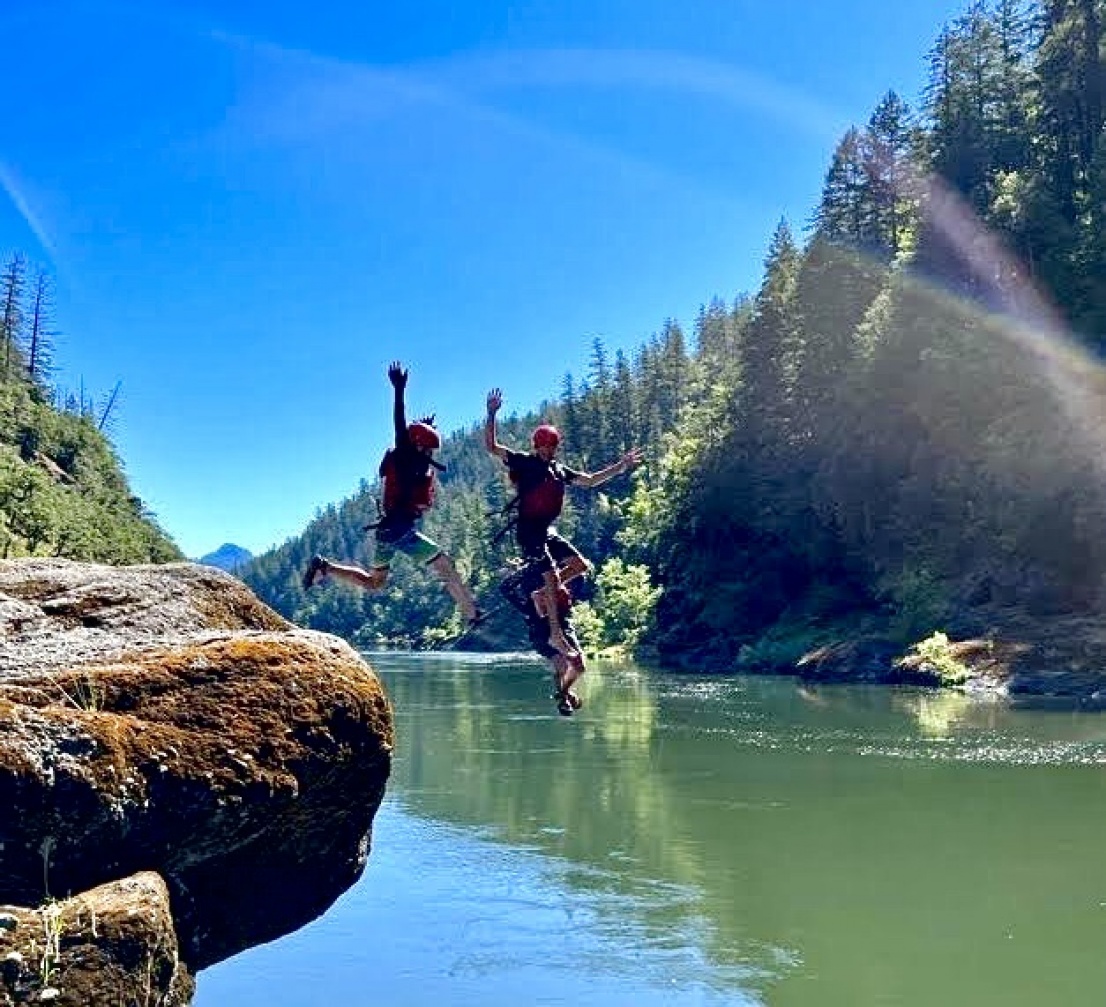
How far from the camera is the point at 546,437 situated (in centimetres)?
862

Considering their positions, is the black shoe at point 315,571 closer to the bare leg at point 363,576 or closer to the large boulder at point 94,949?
the bare leg at point 363,576

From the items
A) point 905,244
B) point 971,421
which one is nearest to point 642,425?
point 905,244

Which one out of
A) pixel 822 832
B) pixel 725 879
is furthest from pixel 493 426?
pixel 822 832

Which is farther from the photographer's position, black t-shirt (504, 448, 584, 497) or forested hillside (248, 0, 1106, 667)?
forested hillside (248, 0, 1106, 667)

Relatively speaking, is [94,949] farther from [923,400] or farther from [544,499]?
[923,400]

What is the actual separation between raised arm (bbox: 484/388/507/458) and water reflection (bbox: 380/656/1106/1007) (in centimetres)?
711

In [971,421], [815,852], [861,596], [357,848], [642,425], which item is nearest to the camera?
[357,848]

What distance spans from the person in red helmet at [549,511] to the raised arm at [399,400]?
0.59 metres

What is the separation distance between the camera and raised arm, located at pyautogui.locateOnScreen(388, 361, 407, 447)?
8266 millimetres

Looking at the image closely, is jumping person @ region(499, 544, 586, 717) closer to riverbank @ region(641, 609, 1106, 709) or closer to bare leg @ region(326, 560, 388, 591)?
bare leg @ region(326, 560, 388, 591)

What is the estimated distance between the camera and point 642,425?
123750 millimetres

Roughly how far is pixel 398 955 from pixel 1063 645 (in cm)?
3658

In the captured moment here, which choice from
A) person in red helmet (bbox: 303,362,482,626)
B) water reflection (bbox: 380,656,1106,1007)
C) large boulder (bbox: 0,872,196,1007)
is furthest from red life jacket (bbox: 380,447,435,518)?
water reflection (bbox: 380,656,1106,1007)

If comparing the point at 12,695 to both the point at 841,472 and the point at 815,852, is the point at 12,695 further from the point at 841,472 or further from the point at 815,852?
the point at 841,472
